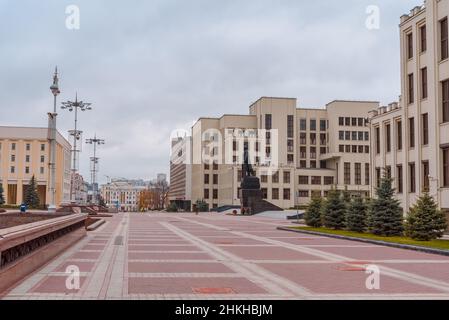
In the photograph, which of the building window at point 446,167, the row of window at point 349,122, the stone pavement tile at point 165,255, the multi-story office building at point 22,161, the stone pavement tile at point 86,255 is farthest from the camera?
the multi-story office building at point 22,161

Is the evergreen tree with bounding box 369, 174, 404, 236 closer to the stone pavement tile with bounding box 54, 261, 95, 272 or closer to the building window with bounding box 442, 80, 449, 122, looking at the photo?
the building window with bounding box 442, 80, 449, 122

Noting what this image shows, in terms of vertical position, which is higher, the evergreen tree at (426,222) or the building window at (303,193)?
the building window at (303,193)

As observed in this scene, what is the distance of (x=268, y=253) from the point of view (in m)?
17.4

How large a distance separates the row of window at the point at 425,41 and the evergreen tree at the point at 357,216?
9689mm

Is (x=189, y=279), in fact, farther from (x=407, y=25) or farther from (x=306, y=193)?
(x=306, y=193)

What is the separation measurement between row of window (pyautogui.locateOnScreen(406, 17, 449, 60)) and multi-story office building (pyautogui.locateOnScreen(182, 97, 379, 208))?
188 feet

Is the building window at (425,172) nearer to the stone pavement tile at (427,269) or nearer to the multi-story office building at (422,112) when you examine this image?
the multi-story office building at (422,112)

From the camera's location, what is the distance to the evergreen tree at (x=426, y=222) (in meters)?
21.2

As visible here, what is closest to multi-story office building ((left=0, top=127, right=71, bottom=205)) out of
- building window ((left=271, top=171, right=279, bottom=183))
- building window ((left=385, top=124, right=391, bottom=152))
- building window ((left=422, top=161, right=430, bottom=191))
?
building window ((left=271, top=171, right=279, bottom=183))

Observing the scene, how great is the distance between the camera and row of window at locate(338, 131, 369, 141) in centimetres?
10144

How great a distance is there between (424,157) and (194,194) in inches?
3644

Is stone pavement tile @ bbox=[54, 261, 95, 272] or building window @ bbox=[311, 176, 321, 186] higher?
building window @ bbox=[311, 176, 321, 186]

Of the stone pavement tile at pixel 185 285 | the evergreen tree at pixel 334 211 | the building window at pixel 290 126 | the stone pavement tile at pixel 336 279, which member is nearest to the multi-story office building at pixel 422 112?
the evergreen tree at pixel 334 211
